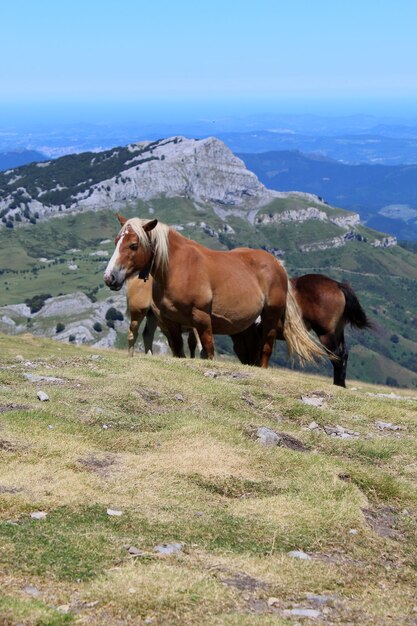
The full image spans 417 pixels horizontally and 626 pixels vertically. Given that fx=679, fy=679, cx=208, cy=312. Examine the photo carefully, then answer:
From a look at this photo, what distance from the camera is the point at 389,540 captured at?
942 centimetres

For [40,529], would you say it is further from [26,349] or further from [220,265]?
[26,349]

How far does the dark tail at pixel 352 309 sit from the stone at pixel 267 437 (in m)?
13.3

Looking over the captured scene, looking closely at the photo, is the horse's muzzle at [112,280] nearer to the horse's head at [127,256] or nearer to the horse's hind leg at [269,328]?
the horse's head at [127,256]

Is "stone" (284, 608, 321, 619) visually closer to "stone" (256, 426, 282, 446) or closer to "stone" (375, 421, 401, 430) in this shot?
"stone" (256, 426, 282, 446)

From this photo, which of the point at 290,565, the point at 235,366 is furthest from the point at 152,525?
the point at 235,366

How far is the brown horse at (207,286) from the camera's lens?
1817cm

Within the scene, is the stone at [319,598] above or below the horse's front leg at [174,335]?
above

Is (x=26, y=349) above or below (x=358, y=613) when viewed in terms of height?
below

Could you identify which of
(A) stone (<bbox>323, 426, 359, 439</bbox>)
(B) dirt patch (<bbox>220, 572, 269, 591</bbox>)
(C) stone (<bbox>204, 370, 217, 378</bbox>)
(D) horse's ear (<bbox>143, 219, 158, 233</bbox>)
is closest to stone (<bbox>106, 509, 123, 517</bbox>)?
(B) dirt patch (<bbox>220, 572, 269, 591</bbox>)

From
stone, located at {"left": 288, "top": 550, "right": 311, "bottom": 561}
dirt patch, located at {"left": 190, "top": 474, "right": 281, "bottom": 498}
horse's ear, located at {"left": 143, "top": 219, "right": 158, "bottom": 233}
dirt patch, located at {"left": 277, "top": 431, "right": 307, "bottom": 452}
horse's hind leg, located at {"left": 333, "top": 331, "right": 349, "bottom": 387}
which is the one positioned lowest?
horse's hind leg, located at {"left": 333, "top": 331, "right": 349, "bottom": 387}

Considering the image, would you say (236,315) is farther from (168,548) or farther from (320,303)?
(168,548)

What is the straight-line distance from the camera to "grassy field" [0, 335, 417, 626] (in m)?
6.93

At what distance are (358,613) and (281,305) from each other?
1573cm

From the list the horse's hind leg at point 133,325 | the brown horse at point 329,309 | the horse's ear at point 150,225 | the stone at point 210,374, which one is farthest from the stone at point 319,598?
the horse's hind leg at point 133,325
